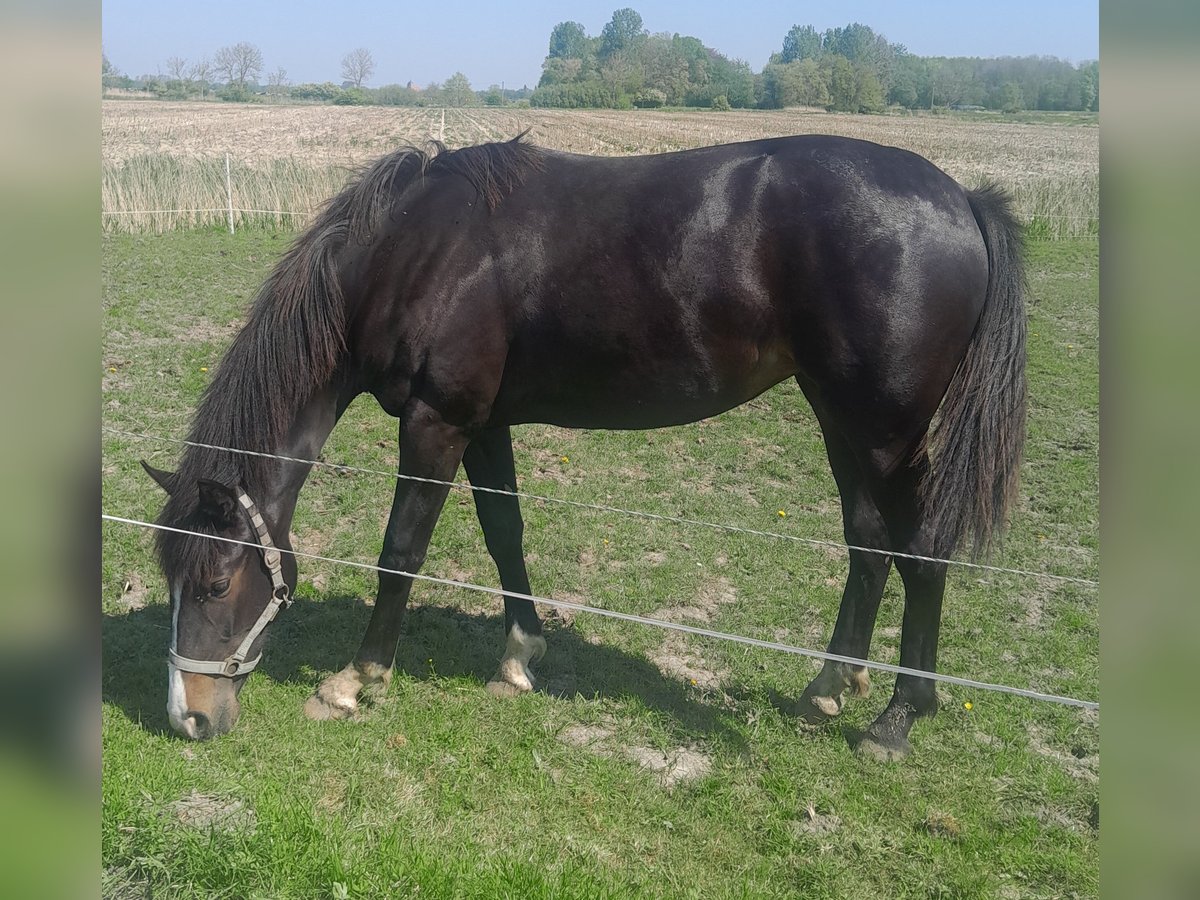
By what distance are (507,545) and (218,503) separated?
1.29 metres

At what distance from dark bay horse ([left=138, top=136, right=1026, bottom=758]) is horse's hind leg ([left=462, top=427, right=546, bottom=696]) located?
0.36 meters

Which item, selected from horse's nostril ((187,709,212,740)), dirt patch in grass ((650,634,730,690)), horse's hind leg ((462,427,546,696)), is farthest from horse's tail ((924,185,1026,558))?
horse's nostril ((187,709,212,740))

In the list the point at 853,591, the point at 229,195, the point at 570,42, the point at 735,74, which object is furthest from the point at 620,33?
the point at 229,195

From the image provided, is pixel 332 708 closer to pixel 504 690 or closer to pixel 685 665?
pixel 504 690

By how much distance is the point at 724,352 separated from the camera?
11.6 ft

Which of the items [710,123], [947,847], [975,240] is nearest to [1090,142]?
[710,123]

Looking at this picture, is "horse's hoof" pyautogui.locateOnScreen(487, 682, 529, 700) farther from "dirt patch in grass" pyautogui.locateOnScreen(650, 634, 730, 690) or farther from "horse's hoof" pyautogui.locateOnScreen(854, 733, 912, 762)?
"horse's hoof" pyautogui.locateOnScreen(854, 733, 912, 762)

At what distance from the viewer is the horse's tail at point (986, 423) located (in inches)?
Result: 132

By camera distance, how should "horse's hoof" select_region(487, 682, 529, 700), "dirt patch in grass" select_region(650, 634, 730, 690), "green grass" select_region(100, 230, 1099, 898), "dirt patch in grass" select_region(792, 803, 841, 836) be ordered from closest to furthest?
"green grass" select_region(100, 230, 1099, 898) → "dirt patch in grass" select_region(792, 803, 841, 836) → "horse's hoof" select_region(487, 682, 529, 700) → "dirt patch in grass" select_region(650, 634, 730, 690)

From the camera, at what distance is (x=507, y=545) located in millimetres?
4176

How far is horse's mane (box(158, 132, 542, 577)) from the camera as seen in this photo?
3494mm

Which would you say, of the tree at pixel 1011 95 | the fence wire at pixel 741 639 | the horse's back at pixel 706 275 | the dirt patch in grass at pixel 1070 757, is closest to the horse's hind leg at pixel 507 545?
the horse's back at pixel 706 275

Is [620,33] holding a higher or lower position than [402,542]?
higher
